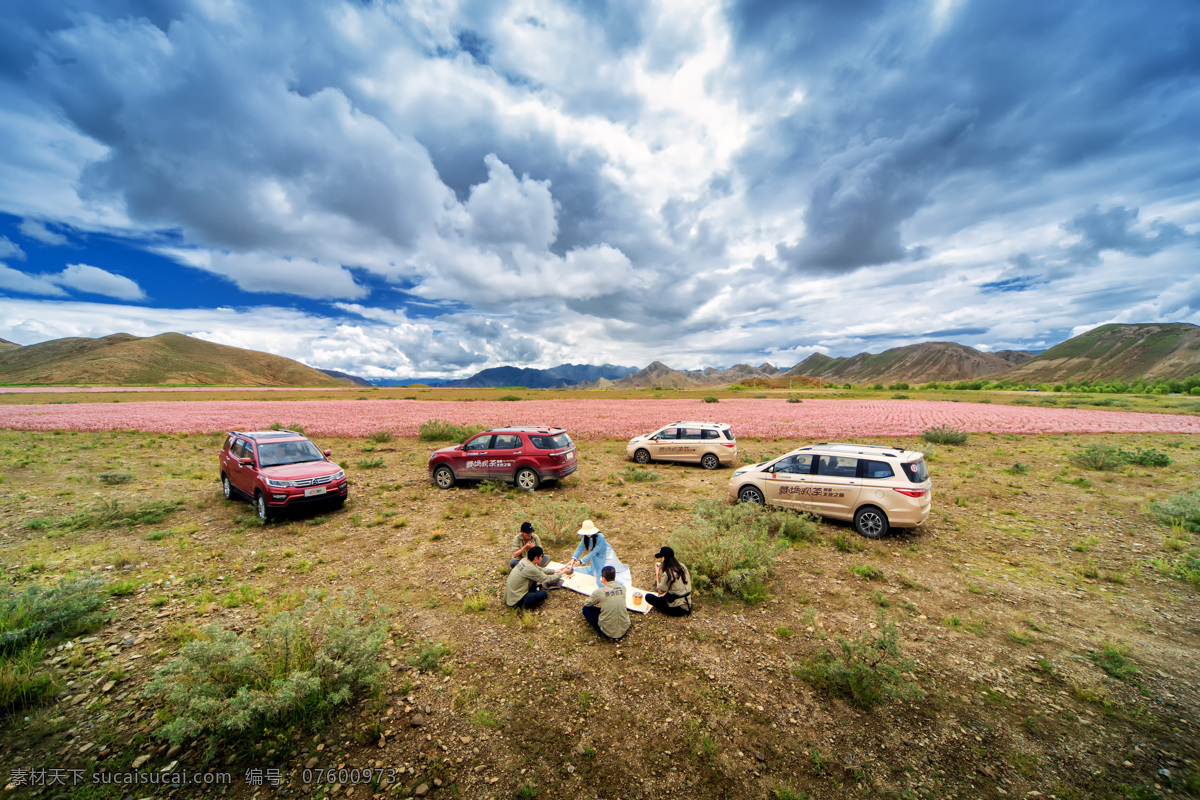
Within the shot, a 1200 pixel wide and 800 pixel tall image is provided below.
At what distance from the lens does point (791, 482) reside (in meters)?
11.2

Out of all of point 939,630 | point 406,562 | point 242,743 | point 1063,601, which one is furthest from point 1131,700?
point 406,562

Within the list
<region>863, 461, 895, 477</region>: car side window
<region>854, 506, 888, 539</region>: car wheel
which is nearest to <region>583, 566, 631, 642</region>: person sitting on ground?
<region>854, 506, 888, 539</region>: car wheel

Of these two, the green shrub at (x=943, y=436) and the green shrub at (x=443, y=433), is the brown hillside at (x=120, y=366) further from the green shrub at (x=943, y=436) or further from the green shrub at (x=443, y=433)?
the green shrub at (x=943, y=436)

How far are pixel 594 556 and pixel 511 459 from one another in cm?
695

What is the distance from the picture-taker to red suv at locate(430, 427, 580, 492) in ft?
46.2

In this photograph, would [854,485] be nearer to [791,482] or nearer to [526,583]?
[791,482]

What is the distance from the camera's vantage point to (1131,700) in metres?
5.17

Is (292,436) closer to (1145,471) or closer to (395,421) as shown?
(395,421)

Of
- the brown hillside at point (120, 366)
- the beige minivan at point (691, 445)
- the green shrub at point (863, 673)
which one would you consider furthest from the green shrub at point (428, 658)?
the brown hillside at point (120, 366)

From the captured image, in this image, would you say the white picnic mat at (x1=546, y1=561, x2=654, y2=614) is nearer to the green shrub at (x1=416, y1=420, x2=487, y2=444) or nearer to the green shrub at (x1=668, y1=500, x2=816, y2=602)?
the green shrub at (x1=668, y1=500, x2=816, y2=602)

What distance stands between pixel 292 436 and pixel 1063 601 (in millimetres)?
19356

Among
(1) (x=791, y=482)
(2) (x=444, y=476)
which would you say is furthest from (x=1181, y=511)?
(2) (x=444, y=476)

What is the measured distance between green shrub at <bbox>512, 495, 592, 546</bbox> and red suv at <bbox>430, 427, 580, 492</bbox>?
1.35 meters

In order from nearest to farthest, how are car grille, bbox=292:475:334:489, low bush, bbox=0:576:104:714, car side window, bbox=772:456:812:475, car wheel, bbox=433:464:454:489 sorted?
low bush, bbox=0:576:104:714 < car grille, bbox=292:475:334:489 < car side window, bbox=772:456:812:475 < car wheel, bbox=433:464:454:489
